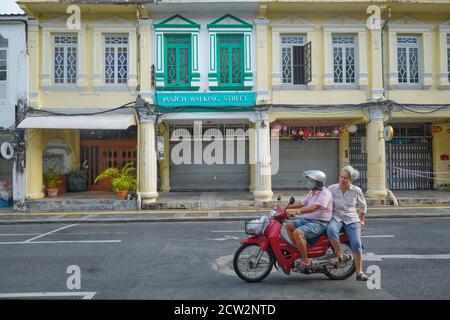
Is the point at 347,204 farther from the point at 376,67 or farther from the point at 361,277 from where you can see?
the point at 376,67

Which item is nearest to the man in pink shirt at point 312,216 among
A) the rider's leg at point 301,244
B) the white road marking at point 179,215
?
the rider's leg at point 301,244

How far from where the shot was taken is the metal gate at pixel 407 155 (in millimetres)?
17531

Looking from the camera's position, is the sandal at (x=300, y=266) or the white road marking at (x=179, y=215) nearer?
the sandal at (x=300, y=266)

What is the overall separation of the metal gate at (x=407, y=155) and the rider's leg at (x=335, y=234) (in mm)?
12715

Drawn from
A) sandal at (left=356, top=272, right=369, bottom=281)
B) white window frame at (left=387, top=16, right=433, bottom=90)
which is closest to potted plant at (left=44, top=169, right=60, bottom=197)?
sandal at (left=356, top=272, right=369, bottom=281)

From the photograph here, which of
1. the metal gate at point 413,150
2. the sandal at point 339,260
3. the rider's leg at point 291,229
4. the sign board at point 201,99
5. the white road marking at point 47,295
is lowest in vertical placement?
the white road marking at point 47,295

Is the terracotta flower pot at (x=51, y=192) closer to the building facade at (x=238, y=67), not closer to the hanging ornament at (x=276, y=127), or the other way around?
the building facade at (x=238, y=67)

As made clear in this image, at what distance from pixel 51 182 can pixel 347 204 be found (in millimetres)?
13329

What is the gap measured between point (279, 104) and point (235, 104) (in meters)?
1.71

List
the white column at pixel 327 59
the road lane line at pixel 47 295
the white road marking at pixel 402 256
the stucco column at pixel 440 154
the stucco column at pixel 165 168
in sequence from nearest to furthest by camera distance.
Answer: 1. the road lane line at pixel 47 295
2. the white road marking at pixel 402 256
3. the white column at pixel 327 59
4. the stucco column at pixel 165 168
5. the stucco column at pixel 440 154

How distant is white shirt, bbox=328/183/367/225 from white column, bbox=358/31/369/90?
10.2m

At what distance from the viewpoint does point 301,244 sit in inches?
216

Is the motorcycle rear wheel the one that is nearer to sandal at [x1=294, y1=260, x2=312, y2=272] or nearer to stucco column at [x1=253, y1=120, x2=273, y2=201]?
sandal at [x1=294, y1=260, x2=312, y2=272]

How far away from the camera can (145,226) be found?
36.3ft
